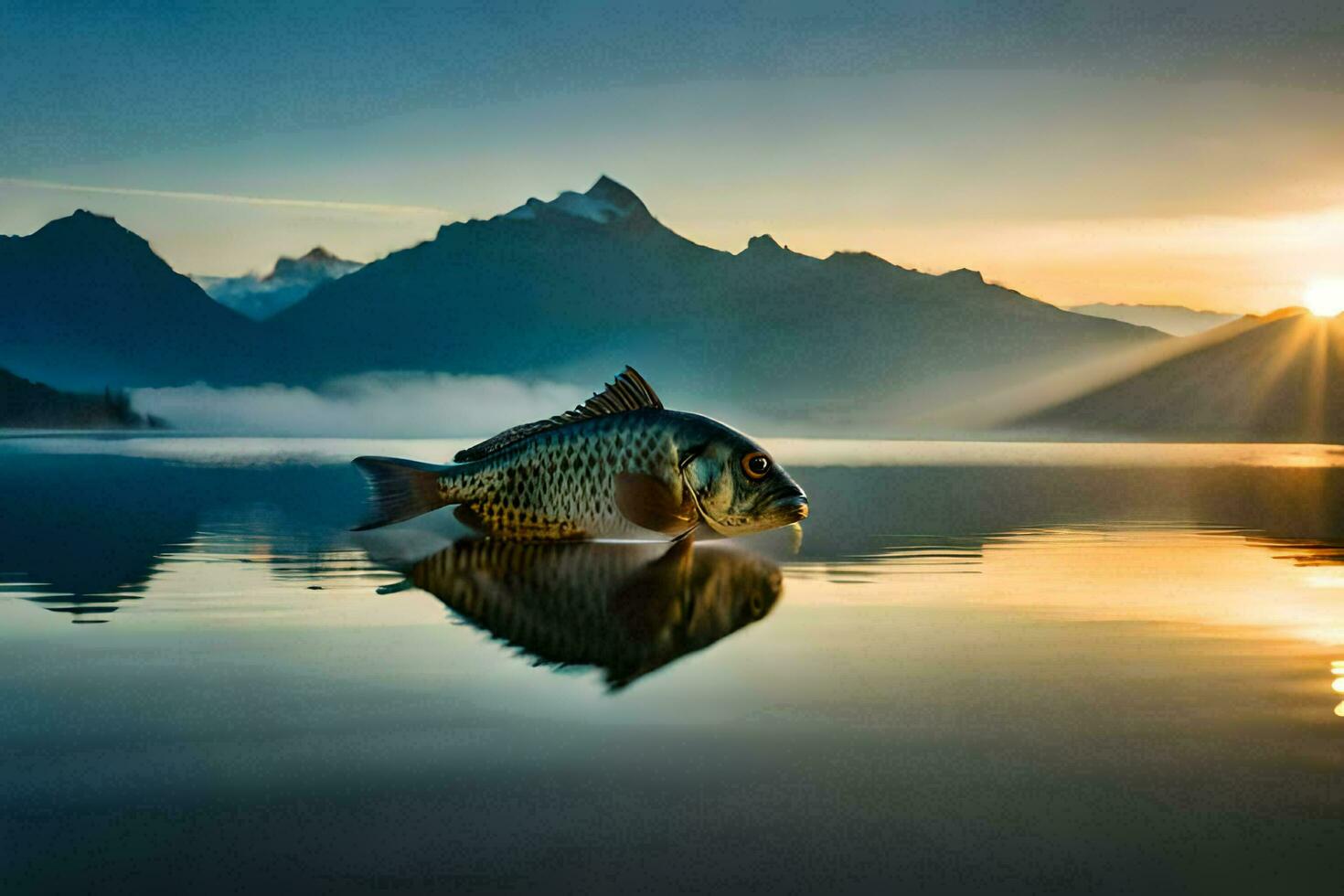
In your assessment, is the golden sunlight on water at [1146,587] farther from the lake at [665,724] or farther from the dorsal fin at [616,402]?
the dorsal fin at [616,402]

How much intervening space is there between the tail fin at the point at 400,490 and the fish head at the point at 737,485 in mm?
2492

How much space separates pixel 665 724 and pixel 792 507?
5.41 m

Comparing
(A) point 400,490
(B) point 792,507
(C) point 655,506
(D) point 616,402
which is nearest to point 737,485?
(B) point 792,507

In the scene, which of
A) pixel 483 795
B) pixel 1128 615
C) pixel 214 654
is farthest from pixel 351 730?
pixel 1128 615

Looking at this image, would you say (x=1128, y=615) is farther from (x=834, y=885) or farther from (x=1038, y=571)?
(x=834, y=885)

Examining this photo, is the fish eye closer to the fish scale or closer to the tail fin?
the fish scale

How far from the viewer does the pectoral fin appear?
10773 mm

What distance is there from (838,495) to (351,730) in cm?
1674

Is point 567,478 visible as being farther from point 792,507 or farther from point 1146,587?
point 1146,587

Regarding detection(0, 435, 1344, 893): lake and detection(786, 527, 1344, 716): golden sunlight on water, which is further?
detection(786, 527, 1344, 716): golden sunlight on water

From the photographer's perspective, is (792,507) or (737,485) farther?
(737,485)

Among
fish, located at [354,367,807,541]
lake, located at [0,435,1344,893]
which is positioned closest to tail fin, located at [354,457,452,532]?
fish, located at [354,367,807,541]

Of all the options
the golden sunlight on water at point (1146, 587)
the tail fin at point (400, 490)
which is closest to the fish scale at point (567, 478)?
the tail fin at point (400, 490)

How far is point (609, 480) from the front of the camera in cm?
1119
